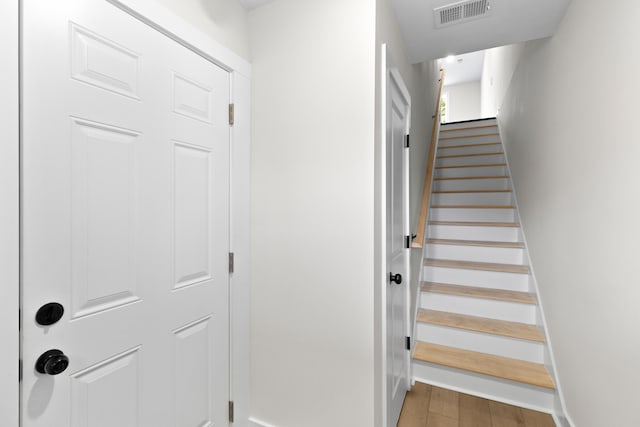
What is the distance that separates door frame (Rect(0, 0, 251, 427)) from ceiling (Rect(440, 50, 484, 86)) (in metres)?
5.65

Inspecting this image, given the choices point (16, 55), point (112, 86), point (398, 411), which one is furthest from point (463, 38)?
point (398, 411)

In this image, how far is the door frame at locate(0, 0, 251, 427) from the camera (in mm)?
770

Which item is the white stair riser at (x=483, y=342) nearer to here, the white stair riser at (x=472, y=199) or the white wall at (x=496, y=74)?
the white stair riser at (x=472, y=199)

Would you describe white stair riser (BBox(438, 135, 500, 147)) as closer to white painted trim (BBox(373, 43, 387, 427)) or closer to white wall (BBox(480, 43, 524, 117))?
white wall (BBox(480, 43, 524, 117))

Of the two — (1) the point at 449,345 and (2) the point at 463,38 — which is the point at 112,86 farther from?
(1) the point at 449,345

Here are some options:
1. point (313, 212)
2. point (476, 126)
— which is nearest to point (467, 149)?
point (476, 126)

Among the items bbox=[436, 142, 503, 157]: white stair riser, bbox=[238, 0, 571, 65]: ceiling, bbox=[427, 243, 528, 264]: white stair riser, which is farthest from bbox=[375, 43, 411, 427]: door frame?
bbox=[436, 142, 503, 157]: white stair riser

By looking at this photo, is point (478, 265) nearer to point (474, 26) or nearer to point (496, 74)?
point (474, 26)

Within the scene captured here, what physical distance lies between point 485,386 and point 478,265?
3.55 feet

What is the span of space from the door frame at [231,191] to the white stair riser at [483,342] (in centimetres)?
152

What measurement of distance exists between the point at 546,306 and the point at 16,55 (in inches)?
119

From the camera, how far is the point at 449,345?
236 centimetres

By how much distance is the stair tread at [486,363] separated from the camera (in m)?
2.00

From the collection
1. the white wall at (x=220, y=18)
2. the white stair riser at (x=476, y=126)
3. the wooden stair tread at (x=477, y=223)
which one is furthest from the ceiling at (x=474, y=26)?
the white stair riser at (x=476, y=126)
